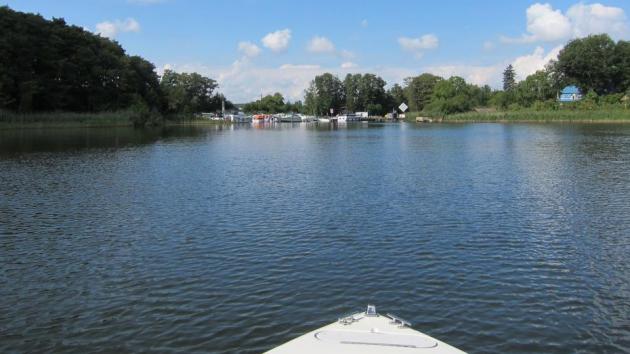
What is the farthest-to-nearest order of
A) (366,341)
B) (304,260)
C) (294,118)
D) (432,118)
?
(294,118) < (432,118) < (304,260) < (366,341)

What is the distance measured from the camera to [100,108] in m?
118

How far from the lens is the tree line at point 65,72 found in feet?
310

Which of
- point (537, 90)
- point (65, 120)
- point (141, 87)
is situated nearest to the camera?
point (65, 120)

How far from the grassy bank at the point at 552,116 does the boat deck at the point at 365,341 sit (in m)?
121

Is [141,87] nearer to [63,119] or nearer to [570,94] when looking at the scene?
[63,119]

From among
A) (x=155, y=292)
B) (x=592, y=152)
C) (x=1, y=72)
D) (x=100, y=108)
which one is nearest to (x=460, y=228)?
(x=155, y=292)

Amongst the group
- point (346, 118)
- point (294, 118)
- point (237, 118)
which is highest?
point (237, 118)

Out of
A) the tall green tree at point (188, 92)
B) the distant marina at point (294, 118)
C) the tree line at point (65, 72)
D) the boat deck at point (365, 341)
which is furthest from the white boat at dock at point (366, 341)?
the distant marina at point (294, 118)

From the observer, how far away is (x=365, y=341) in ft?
25.1

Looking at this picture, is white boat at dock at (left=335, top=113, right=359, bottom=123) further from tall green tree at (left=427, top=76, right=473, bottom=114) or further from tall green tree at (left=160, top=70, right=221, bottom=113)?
tall green tree at (left=160, top=70, right=221, bottom=113)

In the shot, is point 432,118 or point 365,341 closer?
point 365,341

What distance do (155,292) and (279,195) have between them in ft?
44.5

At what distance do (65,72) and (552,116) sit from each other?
108 meters

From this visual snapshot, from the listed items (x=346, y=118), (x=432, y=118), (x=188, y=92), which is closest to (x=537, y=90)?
(x=432, y=118)
